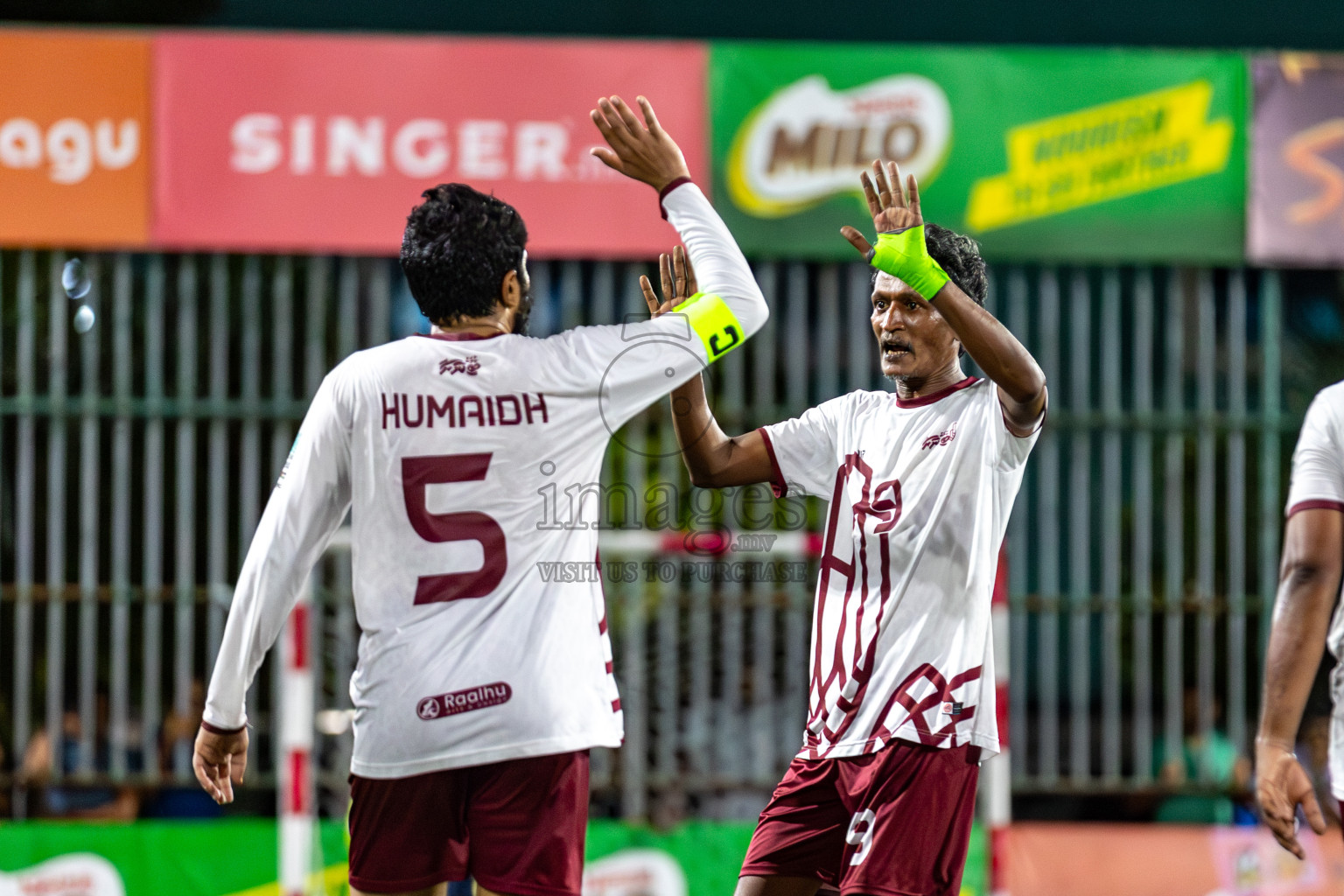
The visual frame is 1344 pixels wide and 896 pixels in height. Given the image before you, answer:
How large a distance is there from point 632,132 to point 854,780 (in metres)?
1.68

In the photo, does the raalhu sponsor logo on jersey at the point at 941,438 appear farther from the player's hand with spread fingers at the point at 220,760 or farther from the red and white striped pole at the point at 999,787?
the red and white striped pole at the point at 999,787

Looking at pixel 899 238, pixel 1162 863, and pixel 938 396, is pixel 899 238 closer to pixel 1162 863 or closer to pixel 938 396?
pixel 938 396

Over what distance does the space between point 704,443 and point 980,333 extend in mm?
940

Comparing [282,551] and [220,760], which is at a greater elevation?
[282,551]

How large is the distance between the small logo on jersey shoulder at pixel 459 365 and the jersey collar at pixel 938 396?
4.06 ft

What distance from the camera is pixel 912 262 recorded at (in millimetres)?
3617

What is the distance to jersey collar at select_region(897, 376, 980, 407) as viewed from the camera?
395cm

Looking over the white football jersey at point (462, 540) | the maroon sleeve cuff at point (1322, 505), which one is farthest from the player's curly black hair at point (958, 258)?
the maroon sleeve cuff at point (1322, 505)

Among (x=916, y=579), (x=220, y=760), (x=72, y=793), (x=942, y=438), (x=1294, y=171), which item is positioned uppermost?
(x=1294, y=171)

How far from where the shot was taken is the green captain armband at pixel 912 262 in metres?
3.62

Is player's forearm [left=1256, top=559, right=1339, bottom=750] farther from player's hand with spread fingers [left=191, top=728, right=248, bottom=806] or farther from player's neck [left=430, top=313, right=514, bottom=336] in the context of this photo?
player's hand with spread fingers [left=191, top=728, right=248, bottom=806]

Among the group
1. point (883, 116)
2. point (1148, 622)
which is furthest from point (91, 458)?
point (1148, 622)

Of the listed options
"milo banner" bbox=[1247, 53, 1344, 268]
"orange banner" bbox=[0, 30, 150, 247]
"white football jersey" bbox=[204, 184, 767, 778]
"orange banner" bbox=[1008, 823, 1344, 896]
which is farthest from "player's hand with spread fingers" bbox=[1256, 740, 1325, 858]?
"orange banner" bbox=[0, 30, 150, 247]

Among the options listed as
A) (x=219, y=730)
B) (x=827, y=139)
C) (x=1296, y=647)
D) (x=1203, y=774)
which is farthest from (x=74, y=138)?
(x=1203, y=774)
